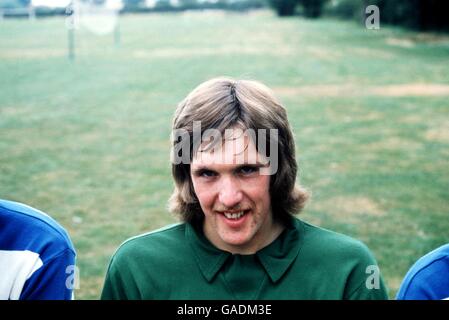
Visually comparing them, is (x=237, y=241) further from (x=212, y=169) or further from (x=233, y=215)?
(x=212, y=169)

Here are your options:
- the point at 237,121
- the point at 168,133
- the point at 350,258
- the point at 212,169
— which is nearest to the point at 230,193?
the point at 212,169

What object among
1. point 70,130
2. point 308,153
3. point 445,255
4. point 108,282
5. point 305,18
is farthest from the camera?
point 305,18

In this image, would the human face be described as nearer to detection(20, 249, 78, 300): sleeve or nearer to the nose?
the nose

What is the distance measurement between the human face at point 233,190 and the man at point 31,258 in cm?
61

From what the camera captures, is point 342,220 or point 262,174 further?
point 342,220

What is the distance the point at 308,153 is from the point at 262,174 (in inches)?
306

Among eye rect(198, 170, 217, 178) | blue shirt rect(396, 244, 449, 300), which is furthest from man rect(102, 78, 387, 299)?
blue shirt rect(396, 244, 449, 300)

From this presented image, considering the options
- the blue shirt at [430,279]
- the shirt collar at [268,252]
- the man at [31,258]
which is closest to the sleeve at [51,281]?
the man at [31,258]

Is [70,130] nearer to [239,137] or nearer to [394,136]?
[394,136]

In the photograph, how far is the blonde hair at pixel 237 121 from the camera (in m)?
2.37

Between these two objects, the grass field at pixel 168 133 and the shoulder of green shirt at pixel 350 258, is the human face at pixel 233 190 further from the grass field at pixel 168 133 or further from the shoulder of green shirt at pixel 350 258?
Result: the grass field at pixel 168 133

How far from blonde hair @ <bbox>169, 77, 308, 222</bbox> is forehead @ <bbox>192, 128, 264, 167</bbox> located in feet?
0.12

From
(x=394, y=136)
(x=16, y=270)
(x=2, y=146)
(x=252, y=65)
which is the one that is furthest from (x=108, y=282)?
(x=252, y=65)

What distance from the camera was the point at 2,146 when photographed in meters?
10.9
